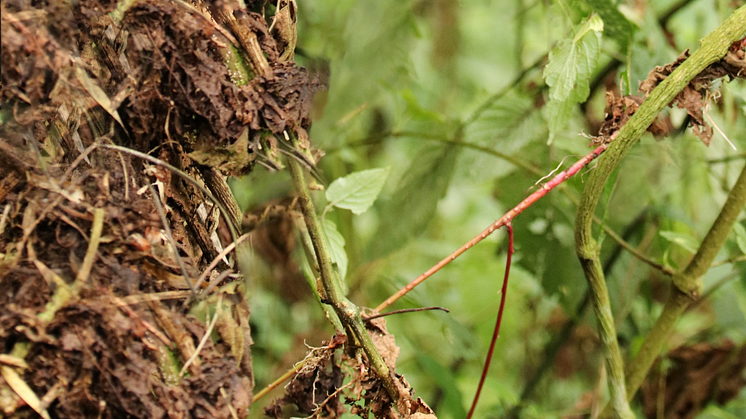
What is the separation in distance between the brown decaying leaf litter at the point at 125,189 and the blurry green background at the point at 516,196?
0.23 metres

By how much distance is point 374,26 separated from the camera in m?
1.36

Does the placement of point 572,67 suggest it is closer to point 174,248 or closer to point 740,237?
point 740,237

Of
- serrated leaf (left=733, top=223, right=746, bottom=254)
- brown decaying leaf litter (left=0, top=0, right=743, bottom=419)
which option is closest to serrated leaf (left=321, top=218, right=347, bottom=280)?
brown decaying leaf litter (left=0, top=0, right=743, bottom=419)

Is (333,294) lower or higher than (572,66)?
lower

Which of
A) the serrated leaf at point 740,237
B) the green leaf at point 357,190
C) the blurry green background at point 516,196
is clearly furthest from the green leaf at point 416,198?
the serrated leaf at point 740,237

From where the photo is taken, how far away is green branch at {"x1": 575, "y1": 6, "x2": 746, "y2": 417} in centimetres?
63

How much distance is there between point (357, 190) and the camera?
779mm

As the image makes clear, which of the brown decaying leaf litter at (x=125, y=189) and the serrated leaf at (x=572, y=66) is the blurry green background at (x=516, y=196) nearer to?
the serrated leaf at (x=572, y=66)

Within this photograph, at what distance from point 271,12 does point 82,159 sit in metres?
0.26

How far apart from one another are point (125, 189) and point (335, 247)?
275mm

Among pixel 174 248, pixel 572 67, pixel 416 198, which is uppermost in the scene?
pixel 572 67

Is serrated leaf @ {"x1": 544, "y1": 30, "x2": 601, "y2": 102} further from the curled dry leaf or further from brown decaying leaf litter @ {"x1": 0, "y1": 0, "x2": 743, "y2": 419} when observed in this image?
brown decaying leaf litter @ {"x1": 0, "y1": 0, "x2": 743, "y2": 419}

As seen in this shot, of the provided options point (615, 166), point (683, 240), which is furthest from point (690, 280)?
point (615, 166)

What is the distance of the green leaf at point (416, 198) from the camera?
112 cm
